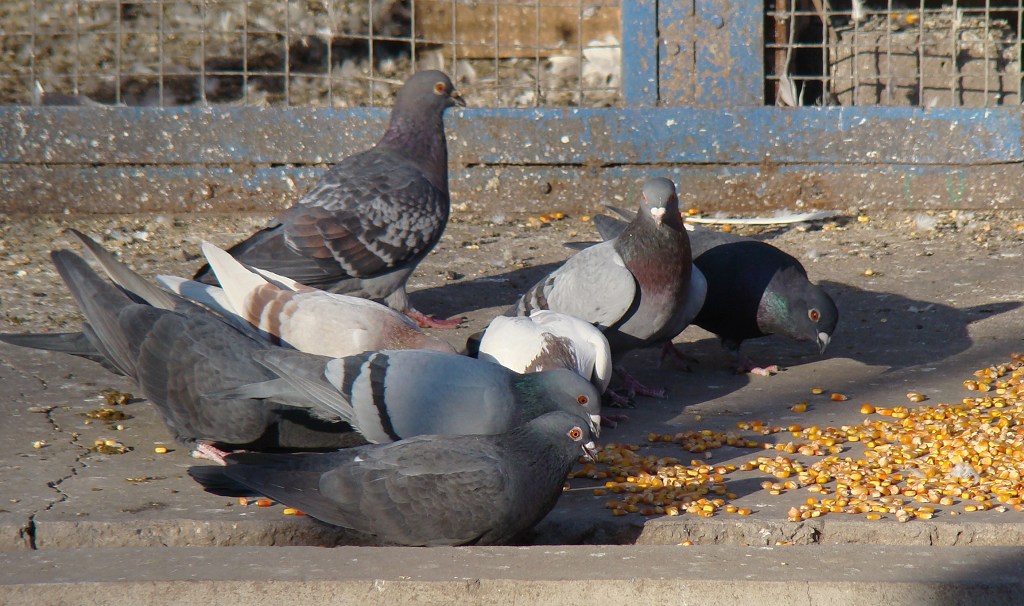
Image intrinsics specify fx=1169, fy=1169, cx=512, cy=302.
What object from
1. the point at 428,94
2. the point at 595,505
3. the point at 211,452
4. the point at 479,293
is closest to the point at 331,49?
the point at 428,94

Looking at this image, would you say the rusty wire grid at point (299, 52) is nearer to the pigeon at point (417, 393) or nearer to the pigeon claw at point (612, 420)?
the pigeon claw at point (612, 420)

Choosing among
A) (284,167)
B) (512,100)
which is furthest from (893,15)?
(284,167)

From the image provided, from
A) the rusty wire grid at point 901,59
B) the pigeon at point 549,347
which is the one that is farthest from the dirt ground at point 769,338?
the rusty wire grid at point 901,59

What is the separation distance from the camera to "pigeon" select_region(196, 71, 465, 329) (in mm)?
5055

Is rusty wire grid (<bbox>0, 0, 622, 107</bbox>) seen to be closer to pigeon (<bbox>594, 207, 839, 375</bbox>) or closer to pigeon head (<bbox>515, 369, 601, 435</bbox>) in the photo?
pigeon (<bbox>594, 207, 839, 375</bbox>)

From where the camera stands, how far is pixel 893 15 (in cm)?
728

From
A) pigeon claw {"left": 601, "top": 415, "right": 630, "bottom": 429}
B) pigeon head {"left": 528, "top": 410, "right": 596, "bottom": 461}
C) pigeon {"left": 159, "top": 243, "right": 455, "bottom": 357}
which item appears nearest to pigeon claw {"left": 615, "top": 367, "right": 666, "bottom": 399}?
pigeon claw {"left": 601, "top": 415, "right": 630, "bottom": 429}

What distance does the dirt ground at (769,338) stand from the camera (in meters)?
3.20

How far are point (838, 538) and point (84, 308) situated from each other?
2.47m

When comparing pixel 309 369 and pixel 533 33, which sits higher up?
pixel 533 33

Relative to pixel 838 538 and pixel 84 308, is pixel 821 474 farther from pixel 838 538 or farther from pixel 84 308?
pixel 84 308

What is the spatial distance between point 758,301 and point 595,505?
1.61 metres

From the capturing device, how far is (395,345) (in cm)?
389

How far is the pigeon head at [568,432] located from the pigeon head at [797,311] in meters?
1.81
